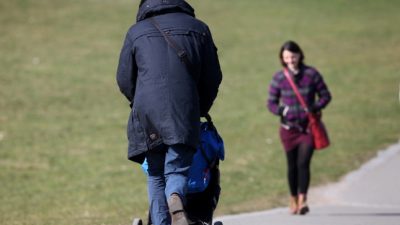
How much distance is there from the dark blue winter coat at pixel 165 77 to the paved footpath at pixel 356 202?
2.97 meters

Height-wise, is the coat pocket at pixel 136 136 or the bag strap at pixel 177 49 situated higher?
the bag strap at pixel 177 49

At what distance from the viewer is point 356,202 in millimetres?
11734

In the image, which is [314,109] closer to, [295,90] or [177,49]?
[295,90]

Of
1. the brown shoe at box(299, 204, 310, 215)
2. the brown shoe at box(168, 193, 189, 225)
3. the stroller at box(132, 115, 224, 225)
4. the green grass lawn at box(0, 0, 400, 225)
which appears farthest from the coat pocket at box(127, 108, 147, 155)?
the brown shoe at box(299, 204, 310, 215)

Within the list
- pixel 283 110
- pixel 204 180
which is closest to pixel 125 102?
pixel 283 110

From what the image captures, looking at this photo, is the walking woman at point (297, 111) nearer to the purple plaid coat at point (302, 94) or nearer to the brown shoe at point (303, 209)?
the purple plaid coat at point (302, 94)

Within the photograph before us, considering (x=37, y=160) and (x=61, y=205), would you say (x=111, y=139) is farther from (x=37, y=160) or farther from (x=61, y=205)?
(x=61, y=205)

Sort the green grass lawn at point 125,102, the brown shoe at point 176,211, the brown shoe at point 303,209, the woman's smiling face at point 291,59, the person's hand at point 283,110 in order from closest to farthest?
the brown shoe at point 176,211
the brown shoe at point 303,209
the woman's smiling face at point 291,59
the person's hand at point 283,110
the green grass lawn at point 125,102

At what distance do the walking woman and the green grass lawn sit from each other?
950 mm

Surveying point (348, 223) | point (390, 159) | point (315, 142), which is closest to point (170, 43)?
point (348, 223)

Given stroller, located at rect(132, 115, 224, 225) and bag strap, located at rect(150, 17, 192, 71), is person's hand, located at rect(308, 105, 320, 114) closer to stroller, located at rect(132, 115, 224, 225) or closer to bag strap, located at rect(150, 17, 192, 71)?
stroller, located at rect(132, 115, 224, 225)

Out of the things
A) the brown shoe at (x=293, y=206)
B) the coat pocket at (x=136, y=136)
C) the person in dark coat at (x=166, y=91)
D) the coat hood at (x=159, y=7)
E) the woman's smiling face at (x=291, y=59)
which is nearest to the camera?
the person in dark coat at (x=166, y=91)

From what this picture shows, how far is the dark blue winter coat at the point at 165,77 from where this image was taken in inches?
260

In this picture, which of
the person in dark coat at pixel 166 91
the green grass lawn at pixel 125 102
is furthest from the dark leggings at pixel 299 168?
the person in dark coat at pixel 166 91
